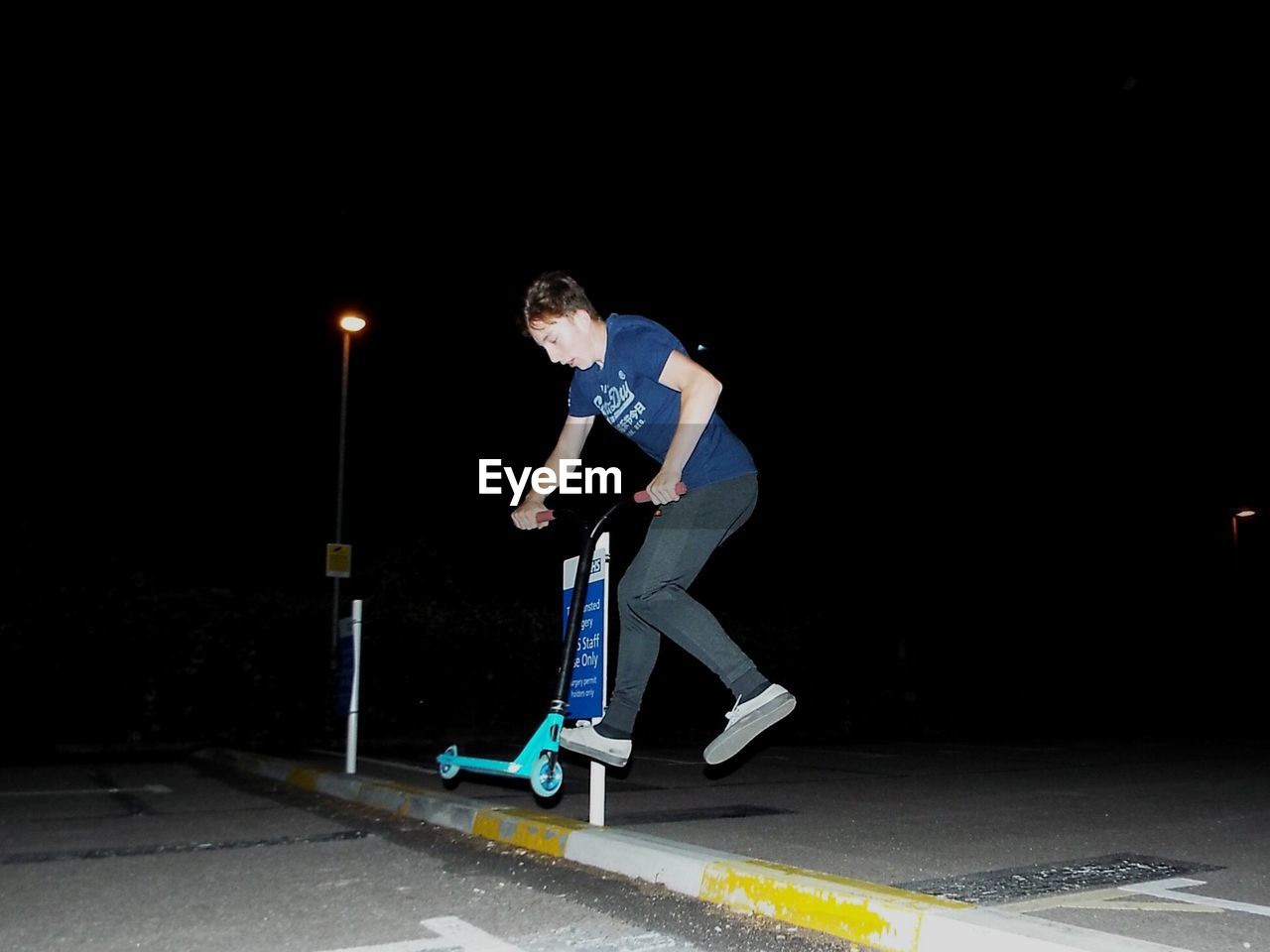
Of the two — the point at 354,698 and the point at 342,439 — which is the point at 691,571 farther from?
the point at 342,439

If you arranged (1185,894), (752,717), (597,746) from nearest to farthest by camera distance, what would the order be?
(1185,894), (752,717), (597,746)

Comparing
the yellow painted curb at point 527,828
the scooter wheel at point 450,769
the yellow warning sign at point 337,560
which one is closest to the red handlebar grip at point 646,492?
the yellow painted curb at point 527,828

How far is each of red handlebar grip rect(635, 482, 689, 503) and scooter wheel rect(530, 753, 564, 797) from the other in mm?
1321

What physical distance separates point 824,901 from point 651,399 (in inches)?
75.9

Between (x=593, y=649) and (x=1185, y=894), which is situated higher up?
(x=593, y=649)

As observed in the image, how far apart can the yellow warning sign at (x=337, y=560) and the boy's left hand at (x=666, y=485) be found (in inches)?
434

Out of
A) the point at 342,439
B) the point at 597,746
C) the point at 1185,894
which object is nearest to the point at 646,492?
the point at 597,746

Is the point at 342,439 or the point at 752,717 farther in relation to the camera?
the point at 342,439

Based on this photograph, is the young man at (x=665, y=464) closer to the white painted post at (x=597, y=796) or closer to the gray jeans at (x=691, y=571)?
the gray jeans at (x=691, y=571)

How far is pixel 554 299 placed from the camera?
402 cm

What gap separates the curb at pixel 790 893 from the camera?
2.59m

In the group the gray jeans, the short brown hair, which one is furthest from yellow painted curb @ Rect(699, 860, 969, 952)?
the short brown hair

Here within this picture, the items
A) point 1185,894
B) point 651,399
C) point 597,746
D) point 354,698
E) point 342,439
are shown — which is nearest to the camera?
point 1185,894

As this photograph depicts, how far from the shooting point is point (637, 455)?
23922 millimetres
